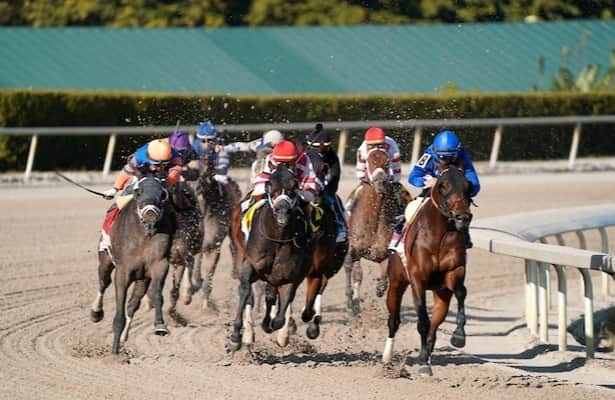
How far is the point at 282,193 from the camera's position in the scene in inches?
323

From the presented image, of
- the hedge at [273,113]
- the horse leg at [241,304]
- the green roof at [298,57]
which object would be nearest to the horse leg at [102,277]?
the horse leg at [241,304]

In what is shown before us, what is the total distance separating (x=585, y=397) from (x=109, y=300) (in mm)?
4895

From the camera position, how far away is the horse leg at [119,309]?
28.0 feet

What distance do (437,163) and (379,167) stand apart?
6.67ft

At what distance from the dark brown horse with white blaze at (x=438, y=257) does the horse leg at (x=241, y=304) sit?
964 mm

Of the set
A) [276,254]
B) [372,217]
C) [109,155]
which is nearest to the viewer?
[276,254]

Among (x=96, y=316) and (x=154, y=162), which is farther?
(x=96, y=316)

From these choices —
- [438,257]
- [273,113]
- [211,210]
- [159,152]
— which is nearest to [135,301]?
[159,152]

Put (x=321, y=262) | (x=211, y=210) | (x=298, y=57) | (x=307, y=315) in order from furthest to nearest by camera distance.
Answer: (x=298, y=57) < (x=211, y=210) < (x=321, y=262) < (x=307, y=315)

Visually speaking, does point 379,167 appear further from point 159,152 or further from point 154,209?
point 154,209

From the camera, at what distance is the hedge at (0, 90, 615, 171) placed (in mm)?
19438

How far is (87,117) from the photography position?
66.1ft

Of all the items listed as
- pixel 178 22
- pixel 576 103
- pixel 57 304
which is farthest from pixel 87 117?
pixel 57 304

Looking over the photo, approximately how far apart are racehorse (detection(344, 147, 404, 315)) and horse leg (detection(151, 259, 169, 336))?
235 cm
